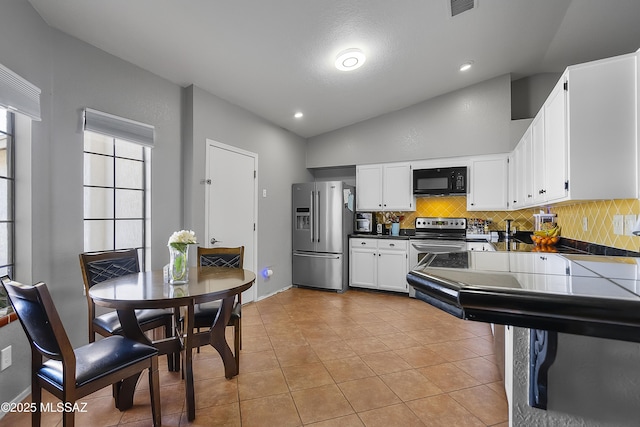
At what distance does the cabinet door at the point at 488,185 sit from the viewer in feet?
13.5

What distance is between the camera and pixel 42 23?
2141 mm

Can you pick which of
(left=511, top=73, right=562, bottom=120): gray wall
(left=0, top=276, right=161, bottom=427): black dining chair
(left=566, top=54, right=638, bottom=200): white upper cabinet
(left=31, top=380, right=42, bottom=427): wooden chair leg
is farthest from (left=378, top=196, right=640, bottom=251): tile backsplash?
(left=31, top=380, right=42, bottom=427): wooden chair leg

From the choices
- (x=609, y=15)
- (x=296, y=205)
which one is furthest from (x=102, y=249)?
(x=609, y=15)

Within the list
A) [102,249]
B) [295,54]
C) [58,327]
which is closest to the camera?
[58,327]

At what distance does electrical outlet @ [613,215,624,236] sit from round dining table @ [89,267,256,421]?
8.02ft

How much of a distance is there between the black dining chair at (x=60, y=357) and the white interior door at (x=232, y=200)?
187 centimetres

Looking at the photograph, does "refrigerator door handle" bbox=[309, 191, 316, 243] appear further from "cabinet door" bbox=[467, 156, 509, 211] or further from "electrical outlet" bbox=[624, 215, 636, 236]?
"electrical outlet" bbox=[624, 215, 636, 236]

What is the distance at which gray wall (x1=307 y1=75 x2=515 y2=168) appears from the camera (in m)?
4.11

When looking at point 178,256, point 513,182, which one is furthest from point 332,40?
point 513,182

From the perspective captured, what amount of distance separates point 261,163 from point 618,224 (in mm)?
3703

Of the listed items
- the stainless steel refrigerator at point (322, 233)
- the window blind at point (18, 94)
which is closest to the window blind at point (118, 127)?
the window blind at point (18, 94)

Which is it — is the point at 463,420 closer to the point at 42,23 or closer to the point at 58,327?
the point at 58,327

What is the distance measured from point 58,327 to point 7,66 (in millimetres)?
1698

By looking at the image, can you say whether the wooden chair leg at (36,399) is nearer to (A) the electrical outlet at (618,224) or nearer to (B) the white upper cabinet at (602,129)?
(B) the white upper cabinet at (602,129)
